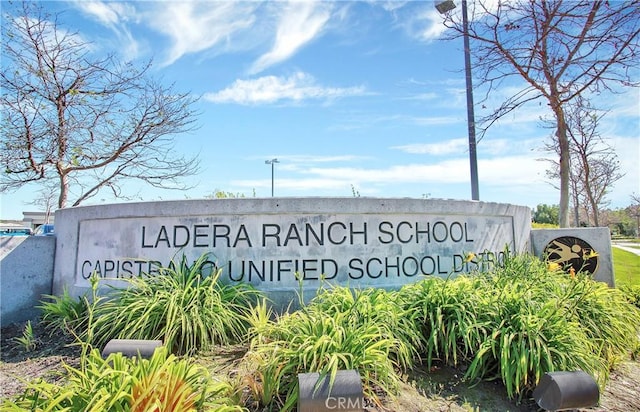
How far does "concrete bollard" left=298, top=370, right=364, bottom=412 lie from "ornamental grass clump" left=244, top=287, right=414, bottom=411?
0.22ft

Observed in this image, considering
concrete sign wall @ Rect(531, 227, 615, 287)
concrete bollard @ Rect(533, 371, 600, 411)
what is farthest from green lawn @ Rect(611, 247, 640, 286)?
concrete bollard @ Rect(533, 371, 600, 411)

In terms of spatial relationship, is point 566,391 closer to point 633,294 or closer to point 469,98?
point 633,294

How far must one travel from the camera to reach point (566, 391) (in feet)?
10.2

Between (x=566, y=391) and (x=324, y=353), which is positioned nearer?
(x=566, y=391)

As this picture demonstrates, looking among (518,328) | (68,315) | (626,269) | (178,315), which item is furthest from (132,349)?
(626,269)

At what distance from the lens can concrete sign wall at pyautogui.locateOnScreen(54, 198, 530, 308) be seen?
5766 mm

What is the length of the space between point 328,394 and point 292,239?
3038 mm

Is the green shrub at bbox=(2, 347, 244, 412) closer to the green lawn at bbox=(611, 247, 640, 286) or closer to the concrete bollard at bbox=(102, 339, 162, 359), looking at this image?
the concrete bollard at bbox=(102, 339, 162, 359)

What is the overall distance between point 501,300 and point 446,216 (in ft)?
7.63

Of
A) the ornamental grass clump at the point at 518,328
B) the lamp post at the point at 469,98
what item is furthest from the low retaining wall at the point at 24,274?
the lamp post at the point at 469,98

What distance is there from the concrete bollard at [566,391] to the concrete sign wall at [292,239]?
232 centimetres

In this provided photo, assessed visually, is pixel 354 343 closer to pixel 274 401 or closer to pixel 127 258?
pixel 274 401

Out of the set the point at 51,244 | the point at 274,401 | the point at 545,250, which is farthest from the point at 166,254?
the point at 545,250

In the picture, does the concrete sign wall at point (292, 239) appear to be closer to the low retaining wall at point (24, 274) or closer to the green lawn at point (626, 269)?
the low retaining wall at point (24, 274)
